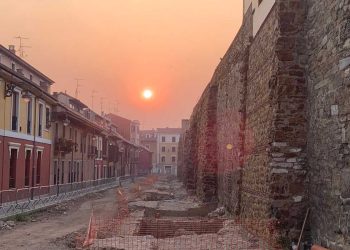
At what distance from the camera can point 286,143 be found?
1054 cm

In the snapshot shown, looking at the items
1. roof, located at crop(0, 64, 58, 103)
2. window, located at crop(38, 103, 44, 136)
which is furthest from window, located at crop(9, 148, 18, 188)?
window, located at crop(38, 103, 44, 136)

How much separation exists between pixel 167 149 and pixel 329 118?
11989cm

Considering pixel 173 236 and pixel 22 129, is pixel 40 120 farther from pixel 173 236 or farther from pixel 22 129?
pixel 173 236

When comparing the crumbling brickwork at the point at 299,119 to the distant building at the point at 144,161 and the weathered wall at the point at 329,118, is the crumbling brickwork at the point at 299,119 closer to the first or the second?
the weathered wall at the point at 329,118

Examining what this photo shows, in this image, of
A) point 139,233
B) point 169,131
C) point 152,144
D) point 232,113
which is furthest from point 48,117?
point 152,144

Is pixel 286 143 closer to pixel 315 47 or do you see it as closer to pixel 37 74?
pixel 315 47

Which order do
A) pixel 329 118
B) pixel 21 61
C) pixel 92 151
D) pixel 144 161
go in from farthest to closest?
pixel 144 161, pixel 92 151, pixel 21 61, pixel 329 118

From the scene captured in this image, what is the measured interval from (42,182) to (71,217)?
30.9 feet

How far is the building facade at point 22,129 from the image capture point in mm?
23078

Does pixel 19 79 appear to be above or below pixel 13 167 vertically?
above

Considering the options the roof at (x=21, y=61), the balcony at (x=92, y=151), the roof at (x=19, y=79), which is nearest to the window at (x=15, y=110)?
the roof at (x=19, y=79)

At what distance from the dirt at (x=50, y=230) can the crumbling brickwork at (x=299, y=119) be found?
16.9ft

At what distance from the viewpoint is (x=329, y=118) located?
8867mm

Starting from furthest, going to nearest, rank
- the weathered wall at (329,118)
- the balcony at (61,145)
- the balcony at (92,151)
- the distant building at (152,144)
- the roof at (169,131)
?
1. the distant building at (152,144)
2. the roof at (169,131)
3. the balcony at (92,151)
4. the balcony at (61,145)
5. the weathered wall at (329,118)
